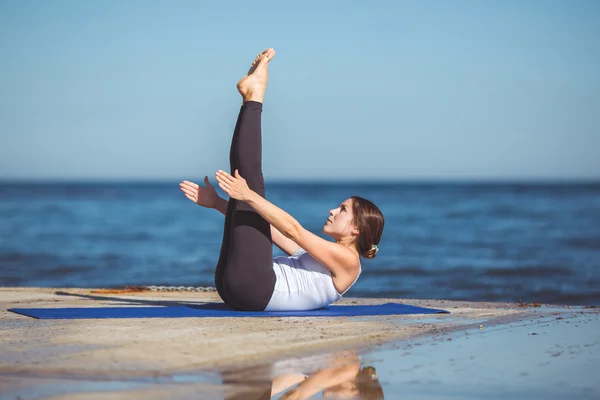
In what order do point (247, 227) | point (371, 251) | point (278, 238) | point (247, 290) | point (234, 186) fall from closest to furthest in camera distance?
point (234, 186)
point (247, 227)
point (247, 290)
point (371, 251)
point (278, 238)

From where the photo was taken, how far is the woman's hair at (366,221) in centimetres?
538

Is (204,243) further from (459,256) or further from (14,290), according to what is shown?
(14,290)

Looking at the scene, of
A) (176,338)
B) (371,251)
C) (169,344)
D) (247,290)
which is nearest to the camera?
(169,344)

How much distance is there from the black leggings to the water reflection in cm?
115

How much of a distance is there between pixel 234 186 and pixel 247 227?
314 millimetres

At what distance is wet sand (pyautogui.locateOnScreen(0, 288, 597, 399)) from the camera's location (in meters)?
3.59

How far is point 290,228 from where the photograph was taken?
16.8ft

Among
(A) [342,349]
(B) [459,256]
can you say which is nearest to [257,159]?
(A) [342,349]

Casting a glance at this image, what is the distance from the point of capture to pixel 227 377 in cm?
373

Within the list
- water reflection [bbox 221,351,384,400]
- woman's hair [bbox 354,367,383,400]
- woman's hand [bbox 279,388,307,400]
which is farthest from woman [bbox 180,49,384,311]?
woman's hand [bbox 279,388,307,400]

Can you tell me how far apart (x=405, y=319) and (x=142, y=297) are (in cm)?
238

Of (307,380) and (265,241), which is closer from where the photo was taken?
(307,380)

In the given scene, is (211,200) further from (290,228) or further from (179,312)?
(290,228)

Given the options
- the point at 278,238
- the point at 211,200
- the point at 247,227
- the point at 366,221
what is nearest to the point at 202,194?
the point at 211,200
